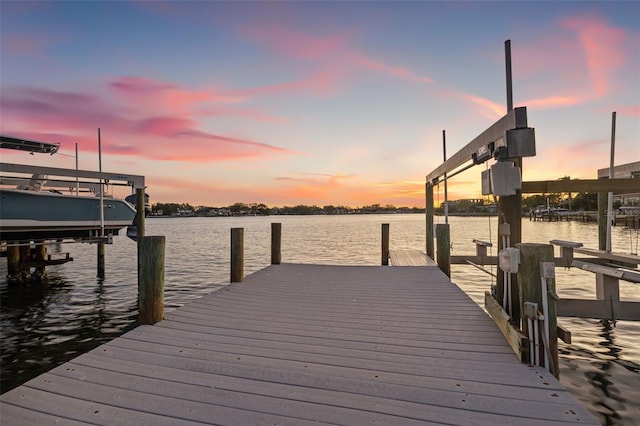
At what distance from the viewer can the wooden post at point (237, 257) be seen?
7.54 m

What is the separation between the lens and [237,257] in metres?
7.62

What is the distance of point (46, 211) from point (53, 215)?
0.83 ft

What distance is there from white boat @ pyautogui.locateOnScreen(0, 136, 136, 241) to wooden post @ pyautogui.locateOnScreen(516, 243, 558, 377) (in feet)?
43.1

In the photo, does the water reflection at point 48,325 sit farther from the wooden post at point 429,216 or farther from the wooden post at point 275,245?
the wooden post at point 429,216

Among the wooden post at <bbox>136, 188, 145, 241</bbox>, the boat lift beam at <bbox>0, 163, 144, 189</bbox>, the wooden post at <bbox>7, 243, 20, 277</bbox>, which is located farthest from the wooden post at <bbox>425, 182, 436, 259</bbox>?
the wooden post at <bbox>7, 243, 20, 277</bbox>

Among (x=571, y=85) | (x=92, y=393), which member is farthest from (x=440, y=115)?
(x=92, y=393)

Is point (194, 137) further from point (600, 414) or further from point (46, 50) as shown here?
point (600, 414)

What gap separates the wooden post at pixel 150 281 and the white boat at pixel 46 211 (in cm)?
869

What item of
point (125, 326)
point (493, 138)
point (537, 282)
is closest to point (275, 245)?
point (125, 326)

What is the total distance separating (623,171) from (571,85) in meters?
4.77

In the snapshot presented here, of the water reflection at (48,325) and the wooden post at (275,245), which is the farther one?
the wooden post at (275,245)

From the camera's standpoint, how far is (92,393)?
2.83 m

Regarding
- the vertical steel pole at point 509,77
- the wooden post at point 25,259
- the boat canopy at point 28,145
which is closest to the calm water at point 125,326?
the wooden post at point 25,259

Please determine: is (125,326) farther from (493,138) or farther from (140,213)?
(493,138)
